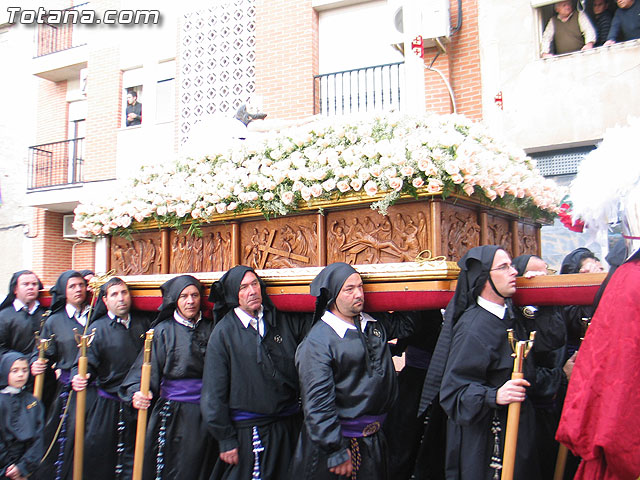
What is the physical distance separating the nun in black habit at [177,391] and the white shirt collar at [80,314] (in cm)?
108

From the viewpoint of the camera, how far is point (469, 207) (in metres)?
3.41

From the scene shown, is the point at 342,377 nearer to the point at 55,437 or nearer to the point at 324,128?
the point at 324,128

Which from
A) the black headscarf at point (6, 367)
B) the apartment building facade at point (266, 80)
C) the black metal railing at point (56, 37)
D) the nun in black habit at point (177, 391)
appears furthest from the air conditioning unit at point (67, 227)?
the nun in black habit at point (177, 391)

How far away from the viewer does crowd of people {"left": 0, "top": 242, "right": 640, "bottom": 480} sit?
2779 millimetres

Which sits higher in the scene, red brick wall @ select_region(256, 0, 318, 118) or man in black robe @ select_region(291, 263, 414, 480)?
red brick wall @ select_region(256, 0, 318, 118)

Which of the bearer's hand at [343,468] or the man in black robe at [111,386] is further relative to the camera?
the man in black robe at [111,386]

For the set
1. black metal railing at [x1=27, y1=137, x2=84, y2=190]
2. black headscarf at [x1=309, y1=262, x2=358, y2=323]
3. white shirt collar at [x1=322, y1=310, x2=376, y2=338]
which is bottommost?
white shirt collar at [x1=322, y1=310, x2=376, y2=338]

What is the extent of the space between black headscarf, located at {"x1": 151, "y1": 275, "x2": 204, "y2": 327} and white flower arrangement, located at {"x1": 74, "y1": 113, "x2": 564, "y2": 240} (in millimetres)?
425

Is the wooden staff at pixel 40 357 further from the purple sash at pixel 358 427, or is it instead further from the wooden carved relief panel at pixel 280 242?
the purple sash at pixel 358 427

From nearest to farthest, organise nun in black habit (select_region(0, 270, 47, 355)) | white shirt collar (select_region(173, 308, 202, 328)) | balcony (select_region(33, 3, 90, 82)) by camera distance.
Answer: white shirt collar (select_region(173, 308, 202, 328))
nun in black habit (select_region(0, 270, 47, 355))
balcony (select_region(33, 3, 90, 82))

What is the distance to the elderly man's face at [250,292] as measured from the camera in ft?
11.1

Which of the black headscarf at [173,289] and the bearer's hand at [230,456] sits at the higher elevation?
the black headscarf at [173,289]

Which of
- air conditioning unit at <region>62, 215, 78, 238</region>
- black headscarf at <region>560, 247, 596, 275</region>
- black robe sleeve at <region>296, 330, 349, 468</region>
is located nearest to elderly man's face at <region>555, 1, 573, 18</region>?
black headscarf at <region>560, 247, 596, 275</region>

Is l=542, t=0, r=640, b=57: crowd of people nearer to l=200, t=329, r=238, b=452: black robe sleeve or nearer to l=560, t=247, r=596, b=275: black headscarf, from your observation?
l=560, t=247, r=596, b=275: black headscarf
